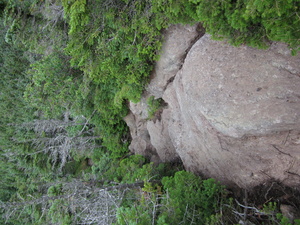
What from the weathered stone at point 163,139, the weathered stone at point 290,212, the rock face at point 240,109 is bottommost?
the weathered stone at point 163,139

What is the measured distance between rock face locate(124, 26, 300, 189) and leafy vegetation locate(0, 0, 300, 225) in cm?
43

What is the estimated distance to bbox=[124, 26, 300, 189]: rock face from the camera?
3.19m

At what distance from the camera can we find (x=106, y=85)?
6145mm

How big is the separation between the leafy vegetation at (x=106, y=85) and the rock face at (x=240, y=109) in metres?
0.43

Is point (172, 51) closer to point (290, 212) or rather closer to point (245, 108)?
point (245, 108)

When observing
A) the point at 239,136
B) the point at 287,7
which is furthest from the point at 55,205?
the point at 287,7

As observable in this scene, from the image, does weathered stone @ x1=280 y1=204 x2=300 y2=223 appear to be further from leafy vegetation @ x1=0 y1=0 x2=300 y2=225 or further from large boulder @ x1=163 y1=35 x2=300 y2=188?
large boulder @ x1=163 y1=35 x2=300 y2=188

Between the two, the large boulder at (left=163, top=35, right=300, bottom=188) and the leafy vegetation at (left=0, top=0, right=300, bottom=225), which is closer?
the leafy vegetation at (left=0, top=0, right=300, bottom=225)

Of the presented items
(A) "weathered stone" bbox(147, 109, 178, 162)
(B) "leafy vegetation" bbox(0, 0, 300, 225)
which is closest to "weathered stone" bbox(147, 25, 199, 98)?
(B) "leafy vegetation" bbox(0, 0, 300, 225)

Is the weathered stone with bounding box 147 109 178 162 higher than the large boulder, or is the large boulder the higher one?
the large boulder

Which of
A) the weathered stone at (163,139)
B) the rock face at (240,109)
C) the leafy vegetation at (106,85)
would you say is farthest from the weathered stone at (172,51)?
the weathered stone at (163,139)

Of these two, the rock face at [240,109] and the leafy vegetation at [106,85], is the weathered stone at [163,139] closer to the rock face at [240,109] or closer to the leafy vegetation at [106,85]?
the leafy vegetation at [106,85]

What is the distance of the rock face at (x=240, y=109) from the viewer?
126 inches

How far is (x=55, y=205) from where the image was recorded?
630 centimetres
